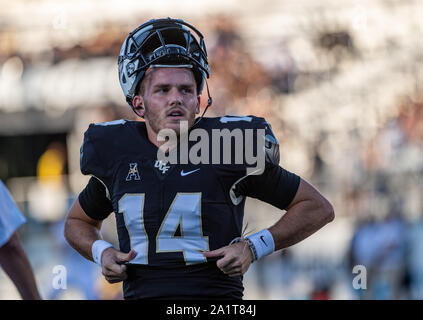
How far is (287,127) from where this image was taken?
11500 mm

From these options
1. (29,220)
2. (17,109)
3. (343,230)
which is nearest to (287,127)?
(343,230)

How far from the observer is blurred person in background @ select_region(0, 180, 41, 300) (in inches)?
166

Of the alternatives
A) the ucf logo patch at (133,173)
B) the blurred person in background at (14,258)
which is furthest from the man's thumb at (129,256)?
the blurred person in background at (14,258)

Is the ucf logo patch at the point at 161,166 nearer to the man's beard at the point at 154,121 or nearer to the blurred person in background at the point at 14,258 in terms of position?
the man's beard at the point at 154,121

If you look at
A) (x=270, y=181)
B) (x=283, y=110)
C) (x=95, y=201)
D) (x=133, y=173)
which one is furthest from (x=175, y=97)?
(x=283, y=110)

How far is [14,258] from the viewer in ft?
14.0

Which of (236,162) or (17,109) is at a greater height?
(17,109)

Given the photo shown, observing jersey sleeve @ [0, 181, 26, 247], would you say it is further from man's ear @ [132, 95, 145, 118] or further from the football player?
man's ear @ [132, 95, 145, 118]

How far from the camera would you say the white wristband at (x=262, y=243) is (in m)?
3.13

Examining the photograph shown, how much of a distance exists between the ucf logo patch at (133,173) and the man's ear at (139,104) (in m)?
0.28

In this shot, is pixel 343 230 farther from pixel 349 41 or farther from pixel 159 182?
pixel 159 182

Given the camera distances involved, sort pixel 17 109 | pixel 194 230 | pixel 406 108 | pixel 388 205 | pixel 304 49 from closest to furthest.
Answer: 1. pixel 194 230
2. pixel 388 205
3. pixel 406 108
4. pixel 304 49
5. pixel 17 109

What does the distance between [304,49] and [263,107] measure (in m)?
1.24

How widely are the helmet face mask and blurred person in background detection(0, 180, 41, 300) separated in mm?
1364
